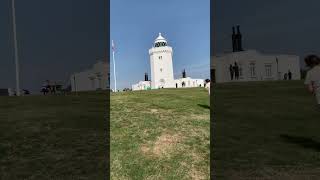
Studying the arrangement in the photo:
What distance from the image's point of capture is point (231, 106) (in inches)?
887

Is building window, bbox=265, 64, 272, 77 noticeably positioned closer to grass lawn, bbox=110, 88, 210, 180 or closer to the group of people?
the group of people

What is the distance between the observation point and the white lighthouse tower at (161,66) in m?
91.0

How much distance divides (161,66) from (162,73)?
158 centimetres

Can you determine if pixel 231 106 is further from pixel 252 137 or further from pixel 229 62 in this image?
pixel 229 62

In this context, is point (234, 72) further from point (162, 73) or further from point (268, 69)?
point (162, 73)

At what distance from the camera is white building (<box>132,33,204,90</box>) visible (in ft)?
295

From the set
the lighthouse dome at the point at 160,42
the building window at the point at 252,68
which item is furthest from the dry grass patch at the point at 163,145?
the lighthouse dome at the point at 160,42

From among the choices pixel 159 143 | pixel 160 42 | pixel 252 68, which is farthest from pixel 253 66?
pixel 159 143

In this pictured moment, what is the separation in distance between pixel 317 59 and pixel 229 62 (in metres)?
61.4

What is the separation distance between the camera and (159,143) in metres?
12.6

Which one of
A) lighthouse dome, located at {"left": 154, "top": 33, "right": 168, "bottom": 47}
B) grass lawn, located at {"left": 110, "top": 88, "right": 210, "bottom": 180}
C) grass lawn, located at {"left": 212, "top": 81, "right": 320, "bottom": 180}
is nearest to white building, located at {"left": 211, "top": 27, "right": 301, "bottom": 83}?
Answer: lighthouse dome, located at {"left": 154, "top": 33, "right": 168, "bottom": 47}

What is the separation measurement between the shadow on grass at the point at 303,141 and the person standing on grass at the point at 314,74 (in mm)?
2490

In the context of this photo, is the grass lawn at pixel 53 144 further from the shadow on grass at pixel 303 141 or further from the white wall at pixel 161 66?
the white wall at pixel 161 66

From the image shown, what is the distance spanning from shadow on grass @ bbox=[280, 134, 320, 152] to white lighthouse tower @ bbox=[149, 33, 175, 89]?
250 feet
